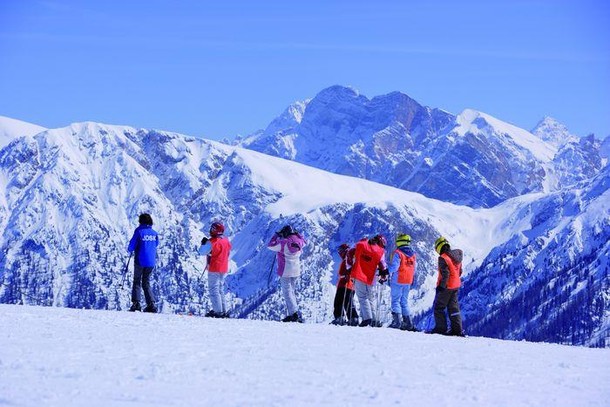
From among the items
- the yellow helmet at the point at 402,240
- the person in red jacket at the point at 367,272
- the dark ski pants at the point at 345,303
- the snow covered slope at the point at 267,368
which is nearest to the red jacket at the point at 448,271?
the yellow helmet at the point at 402,240

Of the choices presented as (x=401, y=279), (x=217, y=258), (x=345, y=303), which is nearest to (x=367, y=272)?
(x=401, y=279)

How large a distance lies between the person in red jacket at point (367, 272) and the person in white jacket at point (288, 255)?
1.74 m

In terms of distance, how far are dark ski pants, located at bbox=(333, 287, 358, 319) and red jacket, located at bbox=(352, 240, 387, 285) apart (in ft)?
7.38

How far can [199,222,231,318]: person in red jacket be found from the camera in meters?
24.2

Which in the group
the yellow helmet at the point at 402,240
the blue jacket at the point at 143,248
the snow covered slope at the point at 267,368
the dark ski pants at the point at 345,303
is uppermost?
the yellow helmet at the point at 402,240

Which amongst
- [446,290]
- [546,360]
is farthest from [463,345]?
[446,290]

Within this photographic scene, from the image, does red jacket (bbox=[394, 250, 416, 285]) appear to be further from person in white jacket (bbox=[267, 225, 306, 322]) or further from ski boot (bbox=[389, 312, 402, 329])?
person in white jacket (bbox=[267, 225, 306, 322])

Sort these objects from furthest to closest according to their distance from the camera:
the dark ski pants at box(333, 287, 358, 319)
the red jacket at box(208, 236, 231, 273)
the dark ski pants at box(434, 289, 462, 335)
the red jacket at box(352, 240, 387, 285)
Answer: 1. the dark ski pants at box(333, 287, 358, 319)
2. the red jacket at box(208, 236, 231, 273)
3. the red jacket at box(352, 240, 387, 285)
4. the dark ski pants at box(434, 289, 462, 335)

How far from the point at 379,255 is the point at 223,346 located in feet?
28.8

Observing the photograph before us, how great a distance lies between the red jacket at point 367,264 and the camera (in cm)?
2369

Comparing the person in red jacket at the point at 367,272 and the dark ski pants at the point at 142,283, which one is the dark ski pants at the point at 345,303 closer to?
the person in red jacket at the point at 367,272

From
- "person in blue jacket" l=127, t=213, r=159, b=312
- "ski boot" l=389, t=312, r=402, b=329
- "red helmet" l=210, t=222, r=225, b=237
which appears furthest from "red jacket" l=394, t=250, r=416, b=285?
"person in blue jacket" l=127, t=213, r=159, b=312

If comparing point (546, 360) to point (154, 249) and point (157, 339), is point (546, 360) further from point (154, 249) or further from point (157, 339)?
point (154, 249)

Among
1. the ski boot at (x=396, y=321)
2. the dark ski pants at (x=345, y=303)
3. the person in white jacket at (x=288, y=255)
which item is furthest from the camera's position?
the dark ski pants at (x=345, y=303)
